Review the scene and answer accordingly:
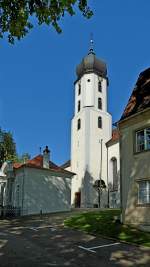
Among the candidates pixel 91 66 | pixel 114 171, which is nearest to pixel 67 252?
pixel 114 171

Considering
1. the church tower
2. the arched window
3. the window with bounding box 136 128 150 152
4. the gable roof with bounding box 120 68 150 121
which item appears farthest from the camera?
the church tower

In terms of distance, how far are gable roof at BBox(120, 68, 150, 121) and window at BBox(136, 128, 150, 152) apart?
125 cm

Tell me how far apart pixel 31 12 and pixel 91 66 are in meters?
45.4

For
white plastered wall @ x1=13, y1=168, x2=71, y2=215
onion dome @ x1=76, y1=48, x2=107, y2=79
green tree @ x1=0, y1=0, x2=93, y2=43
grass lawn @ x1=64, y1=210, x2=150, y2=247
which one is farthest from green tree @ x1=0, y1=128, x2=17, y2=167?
green tree @ x1=0, y1=0, x2=93, y2=43

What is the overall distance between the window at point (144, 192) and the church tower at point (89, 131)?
88.1 ft

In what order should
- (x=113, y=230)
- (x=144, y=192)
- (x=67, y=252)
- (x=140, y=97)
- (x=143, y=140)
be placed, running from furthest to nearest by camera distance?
(x=140, y=97)
(x=143, y=140)
(x=144, y=192)
(x=113, y=230)
(x=67, y=252)

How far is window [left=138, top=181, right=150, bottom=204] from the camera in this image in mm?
17109

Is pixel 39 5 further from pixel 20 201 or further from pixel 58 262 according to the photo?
pixel 20 201

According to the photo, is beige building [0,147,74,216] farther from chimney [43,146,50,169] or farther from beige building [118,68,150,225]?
beige building [118,68,150,225]

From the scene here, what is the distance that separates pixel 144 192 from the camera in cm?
1736

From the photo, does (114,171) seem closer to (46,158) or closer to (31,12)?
(46,158)

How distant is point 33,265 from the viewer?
30.9ft

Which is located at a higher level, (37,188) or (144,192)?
(144,192)

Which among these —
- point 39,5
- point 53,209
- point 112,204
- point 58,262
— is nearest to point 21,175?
point 53,209
